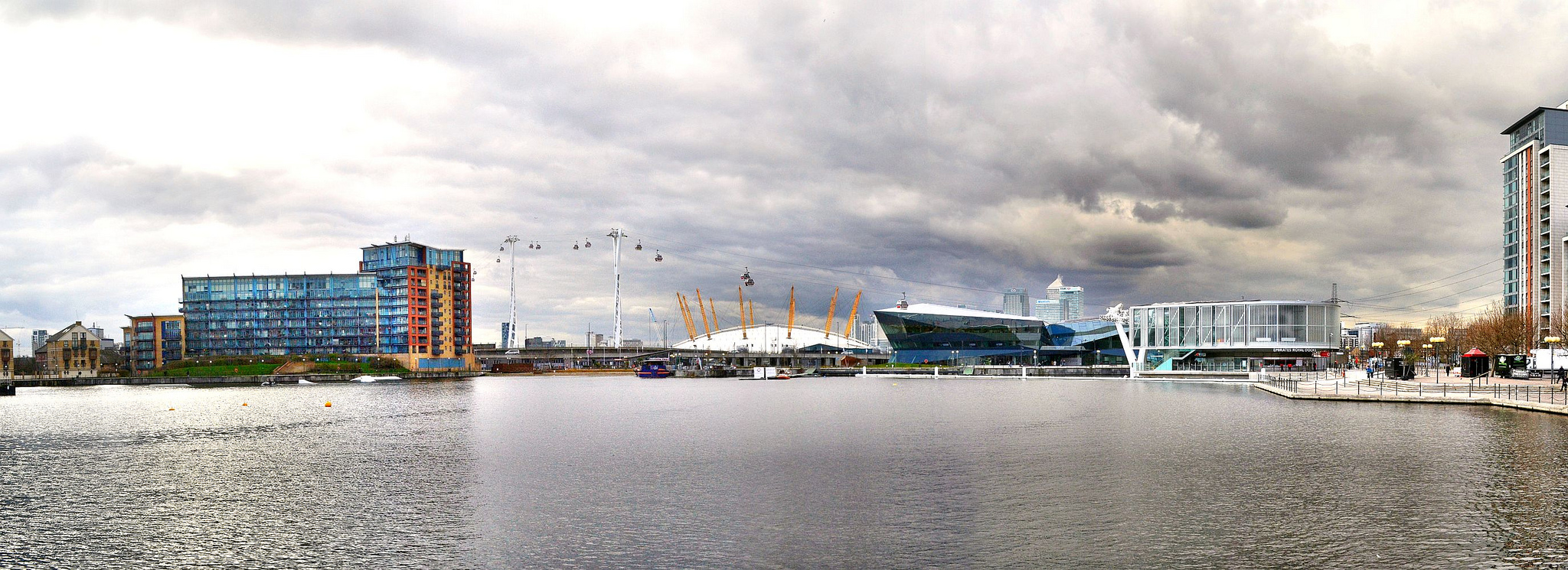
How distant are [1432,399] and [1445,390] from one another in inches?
151

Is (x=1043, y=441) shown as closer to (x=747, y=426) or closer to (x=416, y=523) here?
(x=747, y=426)

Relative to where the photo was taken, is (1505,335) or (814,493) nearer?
(814,493)

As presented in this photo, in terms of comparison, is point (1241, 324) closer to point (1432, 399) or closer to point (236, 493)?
point (1432, 399)

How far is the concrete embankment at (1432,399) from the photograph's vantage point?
54.2 m

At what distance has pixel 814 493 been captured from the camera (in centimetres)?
3166

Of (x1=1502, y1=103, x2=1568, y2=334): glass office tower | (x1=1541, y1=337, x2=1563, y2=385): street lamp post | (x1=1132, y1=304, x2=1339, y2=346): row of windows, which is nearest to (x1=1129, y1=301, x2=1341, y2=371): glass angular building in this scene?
(x1=1132, y1=304, x2=1339, y2=346): row of windows

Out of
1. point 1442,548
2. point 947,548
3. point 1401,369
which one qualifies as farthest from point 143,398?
point 1401,369

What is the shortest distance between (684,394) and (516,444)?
60.5m

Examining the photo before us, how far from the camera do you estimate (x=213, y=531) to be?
26.5 meters

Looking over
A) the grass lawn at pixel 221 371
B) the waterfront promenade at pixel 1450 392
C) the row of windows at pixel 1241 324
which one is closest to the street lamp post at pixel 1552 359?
the waterfront promenade at pixel 1450 392

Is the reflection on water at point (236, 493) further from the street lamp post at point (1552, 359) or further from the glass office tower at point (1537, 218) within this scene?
the glass office tower at point (1537, 218)

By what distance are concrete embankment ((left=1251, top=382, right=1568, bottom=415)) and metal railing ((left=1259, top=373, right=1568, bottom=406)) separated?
0.21 feet

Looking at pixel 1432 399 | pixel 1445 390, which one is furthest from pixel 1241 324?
pixel 1432 399

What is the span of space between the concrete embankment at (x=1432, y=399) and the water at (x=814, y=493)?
1.52m
